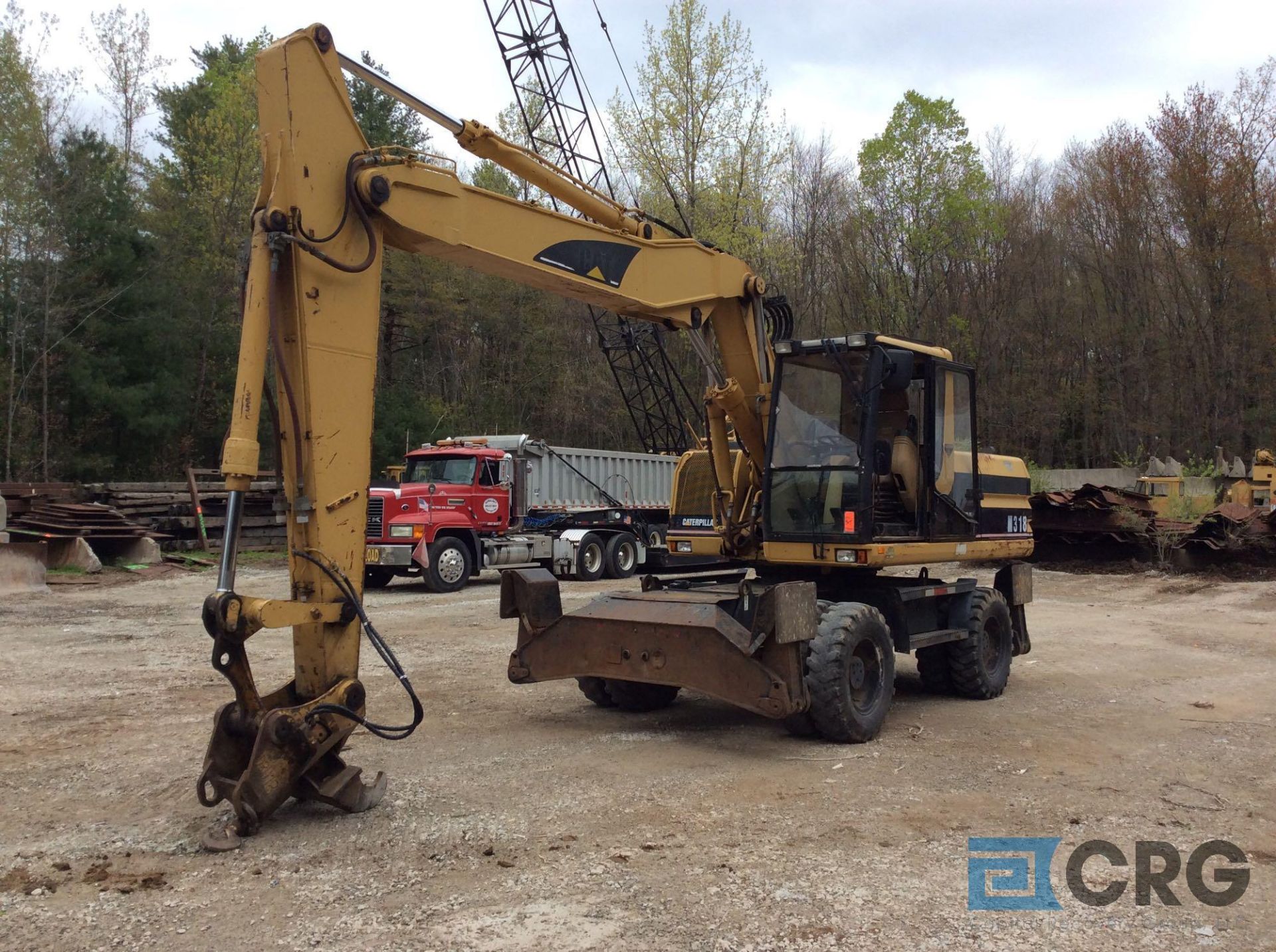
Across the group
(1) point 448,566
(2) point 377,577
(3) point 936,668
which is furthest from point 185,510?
(3) point 936,668

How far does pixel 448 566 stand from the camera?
17219 millimetres

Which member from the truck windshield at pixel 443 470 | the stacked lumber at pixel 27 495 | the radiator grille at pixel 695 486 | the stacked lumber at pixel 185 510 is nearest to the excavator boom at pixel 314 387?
the radiator grille at pixel 695 486

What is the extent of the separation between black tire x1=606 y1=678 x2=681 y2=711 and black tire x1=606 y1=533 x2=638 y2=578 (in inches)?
485

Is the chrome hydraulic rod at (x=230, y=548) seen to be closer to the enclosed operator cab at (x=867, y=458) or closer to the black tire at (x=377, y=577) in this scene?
the enclosed operator cab at (x=867, y=458)

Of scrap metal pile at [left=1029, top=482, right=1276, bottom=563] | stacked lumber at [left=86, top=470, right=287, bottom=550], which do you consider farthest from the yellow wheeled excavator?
stacked lumber at [left=86, top=470, right=287, bottom=550]

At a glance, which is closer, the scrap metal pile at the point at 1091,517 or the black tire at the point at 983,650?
the black tire at the point at 983,650

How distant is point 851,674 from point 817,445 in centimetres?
169

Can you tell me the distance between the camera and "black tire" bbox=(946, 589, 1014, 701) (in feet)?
27.5

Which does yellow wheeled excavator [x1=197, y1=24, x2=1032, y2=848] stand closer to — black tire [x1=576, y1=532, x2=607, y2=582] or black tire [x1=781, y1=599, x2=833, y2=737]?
black tire [x1=781, y1=599, x2=833, y2=737]

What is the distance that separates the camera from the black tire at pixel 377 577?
1736 centimetres

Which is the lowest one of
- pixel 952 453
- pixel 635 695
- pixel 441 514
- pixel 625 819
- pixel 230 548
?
pixel 625 819

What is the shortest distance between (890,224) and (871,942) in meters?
33.9

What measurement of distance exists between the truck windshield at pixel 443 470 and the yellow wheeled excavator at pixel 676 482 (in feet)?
30.7

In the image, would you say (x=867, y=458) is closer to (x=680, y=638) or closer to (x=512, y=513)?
(x=680, y=638)
